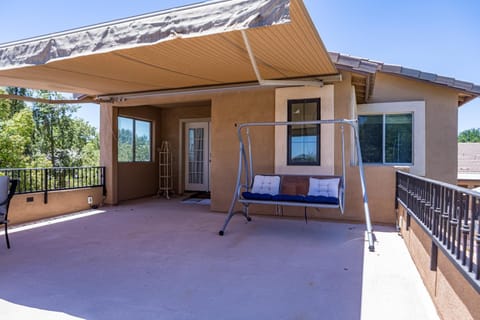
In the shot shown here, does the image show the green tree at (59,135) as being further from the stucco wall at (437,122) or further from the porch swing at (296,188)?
the stucco wall at (437,122)

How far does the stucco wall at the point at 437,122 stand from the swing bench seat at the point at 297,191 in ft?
10.4

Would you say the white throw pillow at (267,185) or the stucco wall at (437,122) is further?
the stucco wall at (437,122)

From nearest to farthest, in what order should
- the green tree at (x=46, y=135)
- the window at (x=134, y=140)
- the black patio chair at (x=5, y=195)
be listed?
the black patio chair at (x=5, y=195), the window at (x=134, y=140), the green tree at (x=46, y=135)

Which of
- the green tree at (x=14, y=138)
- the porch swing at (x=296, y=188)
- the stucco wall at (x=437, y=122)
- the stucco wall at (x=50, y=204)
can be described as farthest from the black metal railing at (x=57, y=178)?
the green tree at (x=14, y=138)

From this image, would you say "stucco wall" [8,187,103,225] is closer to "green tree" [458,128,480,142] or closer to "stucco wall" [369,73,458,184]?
"stucco wall" [369,73,458,184]

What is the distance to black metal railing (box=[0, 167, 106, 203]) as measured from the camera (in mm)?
6000

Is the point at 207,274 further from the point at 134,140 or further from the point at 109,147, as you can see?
the point at 134,140

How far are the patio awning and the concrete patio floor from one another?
2.21 metres

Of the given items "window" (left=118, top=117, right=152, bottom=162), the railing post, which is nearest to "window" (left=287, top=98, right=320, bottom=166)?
"window" (left=118, top=117, right=152, bottom=162)

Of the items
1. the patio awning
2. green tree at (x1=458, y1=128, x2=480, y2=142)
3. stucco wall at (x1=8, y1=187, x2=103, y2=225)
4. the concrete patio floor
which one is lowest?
the concrete patio floor

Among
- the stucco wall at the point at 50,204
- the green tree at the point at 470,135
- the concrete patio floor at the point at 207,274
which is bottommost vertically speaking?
the concrete patio floor at the point at 207,274

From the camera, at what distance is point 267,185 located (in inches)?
223

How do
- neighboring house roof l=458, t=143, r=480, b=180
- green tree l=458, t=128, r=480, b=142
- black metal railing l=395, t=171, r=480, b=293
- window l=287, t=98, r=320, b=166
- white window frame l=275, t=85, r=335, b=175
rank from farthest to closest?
green tree l=458, t=128, r=480, b=142 < neighboring house roof l=458, t=143, r=480, b=180 < window l=287, t=98, r=320, b=166 < white window frame l=275, t=85, r=335, b=175 < black metal railing l=395, t=171, r=480, b=293

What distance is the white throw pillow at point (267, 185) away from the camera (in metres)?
5.61
